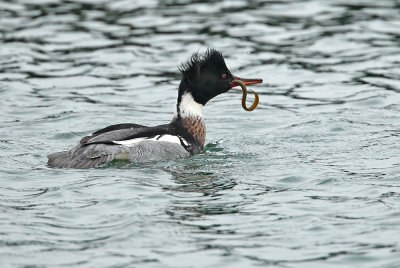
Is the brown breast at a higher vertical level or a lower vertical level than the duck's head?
lower

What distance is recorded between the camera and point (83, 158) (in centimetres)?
1065

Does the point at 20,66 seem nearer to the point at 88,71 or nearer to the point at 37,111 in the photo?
the point at 88,71

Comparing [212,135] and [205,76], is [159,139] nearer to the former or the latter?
[205,76]

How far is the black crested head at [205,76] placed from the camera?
11664 mm

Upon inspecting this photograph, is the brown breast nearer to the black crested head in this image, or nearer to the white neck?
the white neck

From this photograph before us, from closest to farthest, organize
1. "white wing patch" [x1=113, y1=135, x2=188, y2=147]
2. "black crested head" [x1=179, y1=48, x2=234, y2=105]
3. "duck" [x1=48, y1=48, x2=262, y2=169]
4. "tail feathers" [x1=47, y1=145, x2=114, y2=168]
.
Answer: "tail feathers" [x1=47, y1=145, x2=114, y2=168]
"duck" [x1=48, y1=48, x2=262, y2=169]
"white wing patch" [x1=113, y1=135, x2=188, y2=147]
"black crested head" [x1=179, y1=48, x2=234, y2=105]

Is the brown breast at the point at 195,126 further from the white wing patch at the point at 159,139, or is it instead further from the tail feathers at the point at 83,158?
the tail feathers at the point at 83,158

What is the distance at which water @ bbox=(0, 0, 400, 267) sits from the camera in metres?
7.93

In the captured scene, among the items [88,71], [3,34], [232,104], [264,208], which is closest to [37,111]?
[88,71]

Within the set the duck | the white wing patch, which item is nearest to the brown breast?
the duck

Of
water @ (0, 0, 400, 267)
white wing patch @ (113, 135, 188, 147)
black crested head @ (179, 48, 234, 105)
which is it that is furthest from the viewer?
black crested head @ (179, 48, 234, 105)

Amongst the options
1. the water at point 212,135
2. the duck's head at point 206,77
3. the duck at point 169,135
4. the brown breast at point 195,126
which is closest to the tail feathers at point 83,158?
the duck at point 169,135

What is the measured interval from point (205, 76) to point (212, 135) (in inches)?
69.9

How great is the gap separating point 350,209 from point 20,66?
32.9 feet
